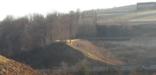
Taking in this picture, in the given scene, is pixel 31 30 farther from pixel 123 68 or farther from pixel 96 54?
pixel 123 68

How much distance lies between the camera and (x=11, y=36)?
7638cm

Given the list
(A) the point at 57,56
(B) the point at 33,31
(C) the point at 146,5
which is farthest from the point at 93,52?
(C) the point at 146,5

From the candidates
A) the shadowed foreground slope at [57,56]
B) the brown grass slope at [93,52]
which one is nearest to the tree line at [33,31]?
the shadowed foreground slope at [57,56]

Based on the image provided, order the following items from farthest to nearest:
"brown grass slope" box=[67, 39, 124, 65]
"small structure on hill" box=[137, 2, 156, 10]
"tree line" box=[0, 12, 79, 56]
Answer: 1. "small structure on hill" box=[137, 2, 156, 10]
2. "tree line" box=[0, 12, 79, 56]
3. "brown grass slope" box=[67, 39, 124, 65]

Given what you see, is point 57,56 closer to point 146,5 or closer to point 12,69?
point 12,69

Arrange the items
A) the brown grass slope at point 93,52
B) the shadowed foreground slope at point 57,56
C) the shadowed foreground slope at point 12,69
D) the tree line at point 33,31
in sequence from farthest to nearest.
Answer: the tree line at point 33,31 < the brown grass slope at point 93,52 < the shadowed foreground slope at point 57,56 < the shadowed foreground slope at point 12,69

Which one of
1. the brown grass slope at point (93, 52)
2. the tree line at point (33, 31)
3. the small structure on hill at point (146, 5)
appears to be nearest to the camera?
the brown grass slope at point (93, 52)

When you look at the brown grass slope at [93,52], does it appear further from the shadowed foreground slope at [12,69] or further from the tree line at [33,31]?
the shadowed foreground slope at [12,69]

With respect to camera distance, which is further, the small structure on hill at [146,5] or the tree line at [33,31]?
the small structure on hill at [146,5]

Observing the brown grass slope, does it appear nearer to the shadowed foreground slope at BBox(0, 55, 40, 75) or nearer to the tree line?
the tree line

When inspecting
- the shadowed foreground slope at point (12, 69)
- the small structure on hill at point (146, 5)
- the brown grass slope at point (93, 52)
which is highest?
the shadowed foreground slope at point (12, 69)

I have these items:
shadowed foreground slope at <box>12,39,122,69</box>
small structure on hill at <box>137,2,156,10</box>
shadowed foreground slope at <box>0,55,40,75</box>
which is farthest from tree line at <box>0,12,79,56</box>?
shadowed foreground slope at <box>0,55,40,75</box>

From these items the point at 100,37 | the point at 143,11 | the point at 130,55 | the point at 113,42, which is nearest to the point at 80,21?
the point at 100,37

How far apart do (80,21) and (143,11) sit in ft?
118
